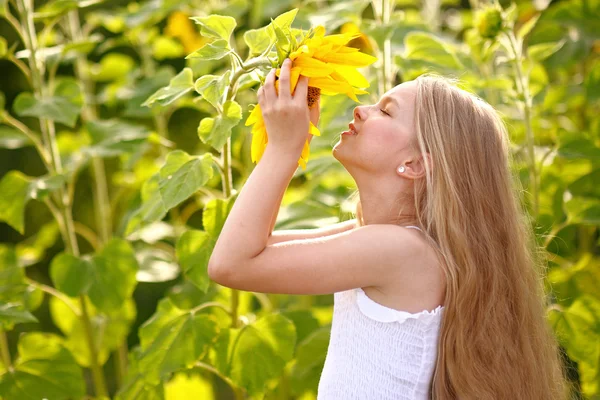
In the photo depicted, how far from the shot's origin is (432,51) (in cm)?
154

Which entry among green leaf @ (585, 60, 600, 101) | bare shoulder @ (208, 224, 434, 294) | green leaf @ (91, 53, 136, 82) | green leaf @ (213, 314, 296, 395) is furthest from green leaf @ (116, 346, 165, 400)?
green leaf @ (585, 60, 600, 101)

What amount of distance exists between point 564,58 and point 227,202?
1066 mm

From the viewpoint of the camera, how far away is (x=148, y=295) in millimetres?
2863

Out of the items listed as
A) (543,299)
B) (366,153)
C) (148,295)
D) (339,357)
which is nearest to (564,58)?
(543,299)

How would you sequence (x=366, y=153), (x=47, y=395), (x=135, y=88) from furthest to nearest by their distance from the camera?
(x=135, y=88), (x=47, y=395), (x=366, y=153)

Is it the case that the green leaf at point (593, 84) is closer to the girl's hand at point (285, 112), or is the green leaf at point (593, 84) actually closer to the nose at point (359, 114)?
the nose at point (359, 114)

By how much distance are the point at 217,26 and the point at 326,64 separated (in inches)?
7.4

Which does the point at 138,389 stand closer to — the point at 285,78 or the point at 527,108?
the point at 285,78

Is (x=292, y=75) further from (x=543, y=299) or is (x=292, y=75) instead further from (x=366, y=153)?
(x=543, y=299)

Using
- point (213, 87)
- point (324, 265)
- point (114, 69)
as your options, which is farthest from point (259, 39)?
point (114, 69)

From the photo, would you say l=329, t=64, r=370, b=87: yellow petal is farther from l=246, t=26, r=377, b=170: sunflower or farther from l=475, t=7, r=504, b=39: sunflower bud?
l=475, t=7, r=504, b=39: sunflower bud

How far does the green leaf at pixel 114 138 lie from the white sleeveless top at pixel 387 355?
2.17 ft

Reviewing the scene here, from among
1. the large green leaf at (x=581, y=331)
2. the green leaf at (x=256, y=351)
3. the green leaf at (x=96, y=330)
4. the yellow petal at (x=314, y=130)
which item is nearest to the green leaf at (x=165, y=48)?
the green leaf at (x=96, y=330)

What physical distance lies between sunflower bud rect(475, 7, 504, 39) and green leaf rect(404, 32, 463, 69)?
77 mm
